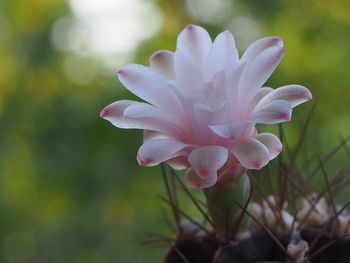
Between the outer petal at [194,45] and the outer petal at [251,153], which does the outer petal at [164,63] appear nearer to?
the outer petal at [194,45]

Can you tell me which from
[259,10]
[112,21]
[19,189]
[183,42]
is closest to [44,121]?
[19,189]

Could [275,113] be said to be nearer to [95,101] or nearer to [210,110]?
[210,110]

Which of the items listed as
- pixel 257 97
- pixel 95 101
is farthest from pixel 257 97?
pixel 95 101

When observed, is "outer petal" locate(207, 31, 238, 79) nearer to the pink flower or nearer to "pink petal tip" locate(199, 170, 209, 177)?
the pink flower

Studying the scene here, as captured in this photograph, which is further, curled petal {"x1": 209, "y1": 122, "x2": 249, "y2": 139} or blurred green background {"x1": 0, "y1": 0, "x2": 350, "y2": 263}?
blurred green background {"x1": 0, "y1": 0, "x2": 350, "y2": 263}

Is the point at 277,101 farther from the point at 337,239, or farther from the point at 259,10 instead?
the point at 259,10

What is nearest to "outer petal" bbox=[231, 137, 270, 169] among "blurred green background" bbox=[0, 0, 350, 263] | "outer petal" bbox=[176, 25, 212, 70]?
"outer petal" bbox=[176, 25, 212, 70]

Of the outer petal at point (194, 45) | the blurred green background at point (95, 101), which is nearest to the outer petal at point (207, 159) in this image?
the outer petal at point (194, 45)
